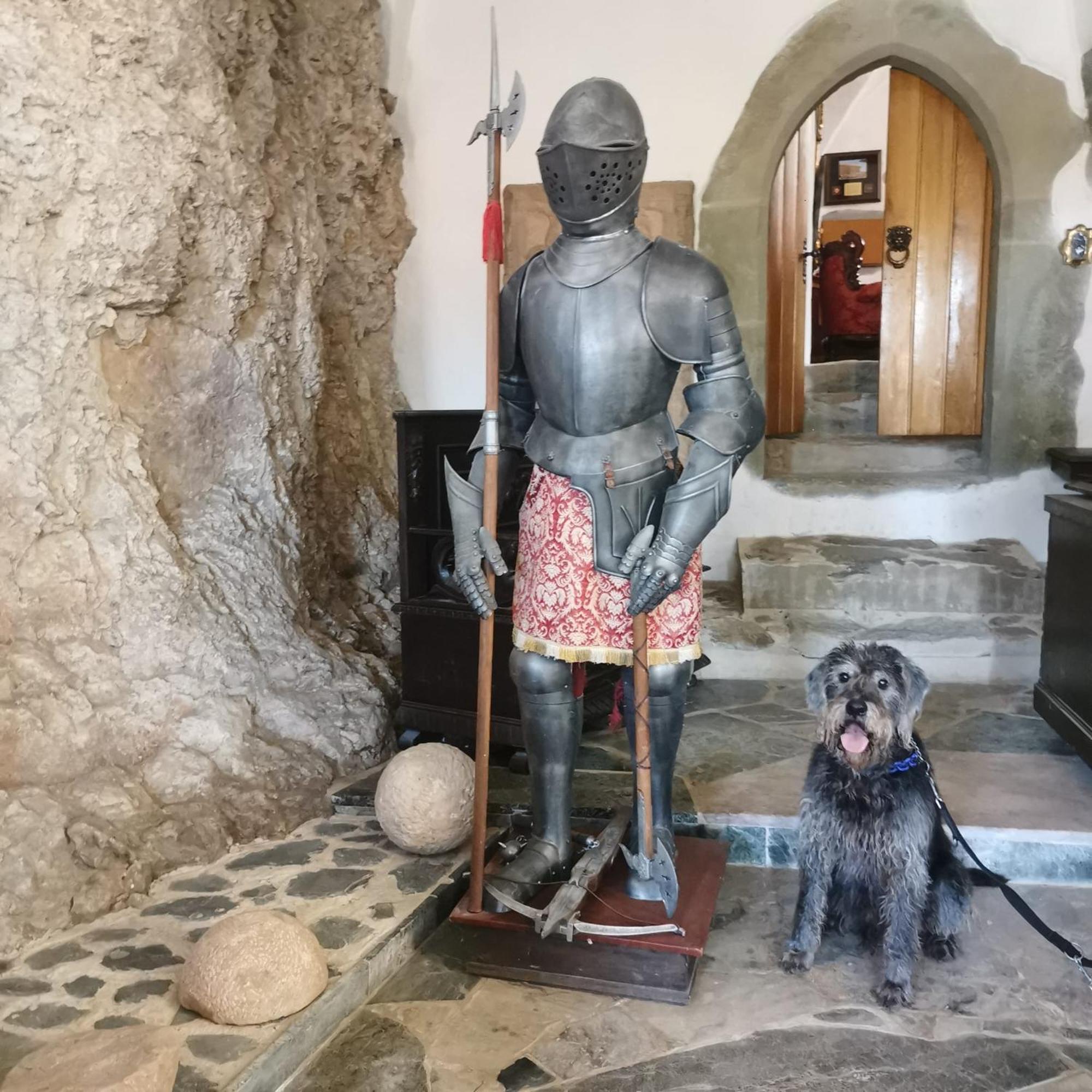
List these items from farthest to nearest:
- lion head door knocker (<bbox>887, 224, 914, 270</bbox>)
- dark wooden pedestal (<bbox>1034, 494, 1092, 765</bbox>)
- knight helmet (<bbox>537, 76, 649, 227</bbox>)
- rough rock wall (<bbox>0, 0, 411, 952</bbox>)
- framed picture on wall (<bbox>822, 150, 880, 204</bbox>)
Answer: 1. framed picture on wall (<bbox>822, 150, 880, 204</bbox>)
2. lion head door knocker (<bbox>887, 224, 914, 270</bbox>)
3. dark wooden pedestal (<bbox>1034, 494, 1092, 765</bbox>)
4. rough rock wall (<bbox>0, 0, 411, 952</bbox>)
5. knight helmet (<bbox>537, 76, 649, 227</bbox>)

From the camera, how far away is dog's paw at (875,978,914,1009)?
7.34 feet

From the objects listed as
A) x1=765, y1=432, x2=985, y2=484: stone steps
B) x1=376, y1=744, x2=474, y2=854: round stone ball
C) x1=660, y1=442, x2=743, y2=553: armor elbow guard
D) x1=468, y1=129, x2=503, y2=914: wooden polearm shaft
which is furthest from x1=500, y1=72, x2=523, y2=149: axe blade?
x1=765, y1=432, x2=985, y2=484: stone steps

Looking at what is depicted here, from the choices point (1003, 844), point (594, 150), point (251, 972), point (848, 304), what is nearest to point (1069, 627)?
point (1003, 844)

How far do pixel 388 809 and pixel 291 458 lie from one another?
157 cm

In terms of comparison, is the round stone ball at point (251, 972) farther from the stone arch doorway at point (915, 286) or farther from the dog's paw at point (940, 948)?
the stone arch doorway at point (915, 286)

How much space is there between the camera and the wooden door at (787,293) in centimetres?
535

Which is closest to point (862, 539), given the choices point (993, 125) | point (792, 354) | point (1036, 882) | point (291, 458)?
point (792, 354)

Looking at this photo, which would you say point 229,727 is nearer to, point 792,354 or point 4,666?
point 4,666

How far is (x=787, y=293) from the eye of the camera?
5.59 m

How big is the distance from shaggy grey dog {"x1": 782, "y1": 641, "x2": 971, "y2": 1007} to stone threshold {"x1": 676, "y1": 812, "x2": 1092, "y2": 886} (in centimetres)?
53

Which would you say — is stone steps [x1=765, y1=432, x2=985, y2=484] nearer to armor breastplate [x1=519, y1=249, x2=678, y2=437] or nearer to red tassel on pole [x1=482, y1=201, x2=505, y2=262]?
armor breastplate [x1=519, y1=249, x2=678, y2=437]

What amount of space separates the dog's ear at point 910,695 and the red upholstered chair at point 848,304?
6.45m

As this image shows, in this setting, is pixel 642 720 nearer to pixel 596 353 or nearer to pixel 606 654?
pixel 606 654

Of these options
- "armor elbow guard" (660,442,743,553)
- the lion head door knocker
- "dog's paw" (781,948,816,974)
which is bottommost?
"dog's paw" (781,948,816,974)
